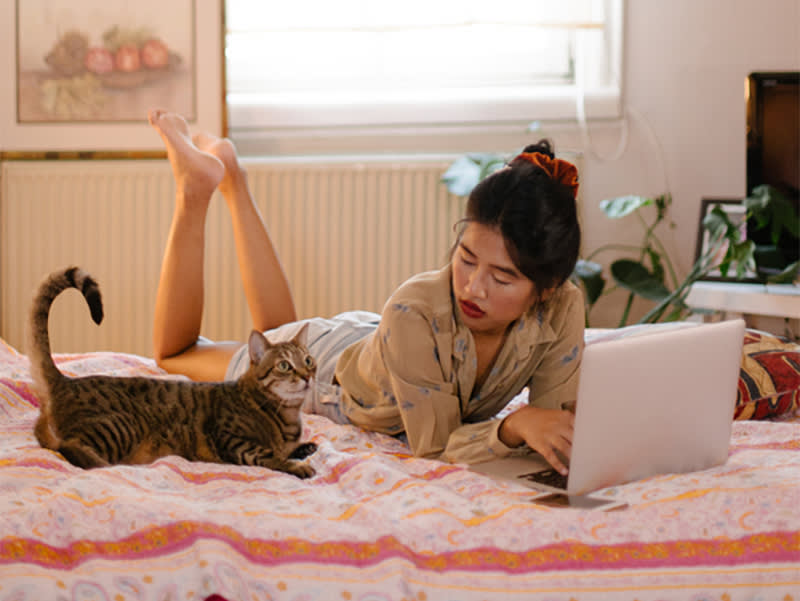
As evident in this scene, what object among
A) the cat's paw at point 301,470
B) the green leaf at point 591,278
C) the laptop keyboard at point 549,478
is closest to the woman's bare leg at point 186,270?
the cat's paw at point 301,470

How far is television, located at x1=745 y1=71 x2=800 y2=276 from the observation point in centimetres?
241

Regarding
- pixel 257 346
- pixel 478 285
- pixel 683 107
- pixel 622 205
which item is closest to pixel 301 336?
pixel 257 346

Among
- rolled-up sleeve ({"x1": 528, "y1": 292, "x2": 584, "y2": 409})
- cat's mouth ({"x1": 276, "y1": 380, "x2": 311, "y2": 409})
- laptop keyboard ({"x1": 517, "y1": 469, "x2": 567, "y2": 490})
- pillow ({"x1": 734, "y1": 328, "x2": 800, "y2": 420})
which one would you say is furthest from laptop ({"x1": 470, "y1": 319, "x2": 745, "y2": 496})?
pillow ({"x1": 734, "y1": 328, "x2": 800, "y2": 420})

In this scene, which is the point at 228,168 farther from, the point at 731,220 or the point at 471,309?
the point at 731,220

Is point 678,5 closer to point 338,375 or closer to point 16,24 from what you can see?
point 338,375

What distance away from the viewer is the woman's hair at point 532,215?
1.28 m

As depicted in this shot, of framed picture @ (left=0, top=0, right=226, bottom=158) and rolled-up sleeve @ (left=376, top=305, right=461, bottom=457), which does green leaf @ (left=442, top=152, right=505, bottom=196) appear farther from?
rolled-up sleeve @ (left=376, top=305, right=461, bottom=457)

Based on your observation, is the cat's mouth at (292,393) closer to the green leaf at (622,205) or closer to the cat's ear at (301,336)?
the cat's ear at (301,336)

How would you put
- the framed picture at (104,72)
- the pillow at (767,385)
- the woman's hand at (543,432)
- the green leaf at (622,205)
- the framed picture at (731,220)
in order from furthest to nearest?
1. the framed picture at (104,72)
2. the green leaf at (622,205)
3. the framed picture at (731,220)
4. the pillow at (767,385)
5. the woman's hand at (543,432)

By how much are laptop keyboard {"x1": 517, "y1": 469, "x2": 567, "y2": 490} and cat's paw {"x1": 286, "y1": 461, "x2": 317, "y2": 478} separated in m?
0.32

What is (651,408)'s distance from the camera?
1.09m

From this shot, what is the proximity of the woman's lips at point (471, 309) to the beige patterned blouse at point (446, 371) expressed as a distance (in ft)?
0.15

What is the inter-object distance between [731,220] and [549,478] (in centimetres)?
172

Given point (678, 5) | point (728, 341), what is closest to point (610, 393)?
point (728, 341)
